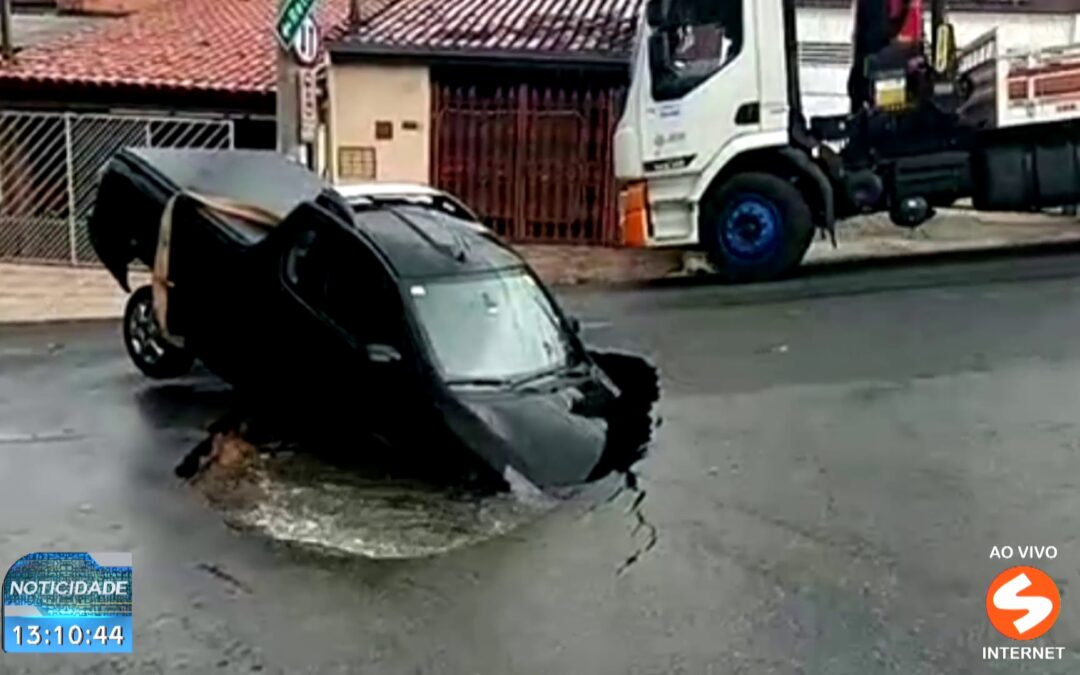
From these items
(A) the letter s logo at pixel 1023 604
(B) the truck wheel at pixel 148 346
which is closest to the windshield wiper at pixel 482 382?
(A) the letter s logo at pixel 1023 604

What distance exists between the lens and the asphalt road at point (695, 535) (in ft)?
20.0

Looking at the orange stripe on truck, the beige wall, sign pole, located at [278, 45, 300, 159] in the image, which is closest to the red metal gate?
the beige wall

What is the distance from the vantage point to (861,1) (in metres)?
16.4

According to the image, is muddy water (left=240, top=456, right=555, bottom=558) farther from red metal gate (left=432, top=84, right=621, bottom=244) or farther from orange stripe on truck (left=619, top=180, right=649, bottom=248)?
red metal gate (left=432, top=84, right=621, bottom=244)

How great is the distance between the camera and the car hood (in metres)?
8.14

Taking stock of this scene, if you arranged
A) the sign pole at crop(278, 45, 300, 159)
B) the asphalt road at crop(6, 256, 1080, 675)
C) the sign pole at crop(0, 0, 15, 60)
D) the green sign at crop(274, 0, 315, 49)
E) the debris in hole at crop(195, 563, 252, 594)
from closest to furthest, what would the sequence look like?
the asphalt road at crop(6, 256, 1080, 675) < the debris in hole at crop(195, 563, 252, 594) < the green sign at crop(274, 0, 315, 49) < the sign pole at crop(278, 45, 300, 159) < the sign pole at crop(0, 0, 15, 60)

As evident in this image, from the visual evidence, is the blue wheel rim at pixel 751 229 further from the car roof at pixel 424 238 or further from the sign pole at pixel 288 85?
the car roof at pixel 424 238

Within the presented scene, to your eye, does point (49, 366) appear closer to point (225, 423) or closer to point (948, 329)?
point (225, 423)

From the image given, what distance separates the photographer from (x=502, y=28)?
21.8 m

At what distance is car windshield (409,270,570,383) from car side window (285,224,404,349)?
0.63 ft

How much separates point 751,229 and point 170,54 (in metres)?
10.1

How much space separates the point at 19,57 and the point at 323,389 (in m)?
15.1
